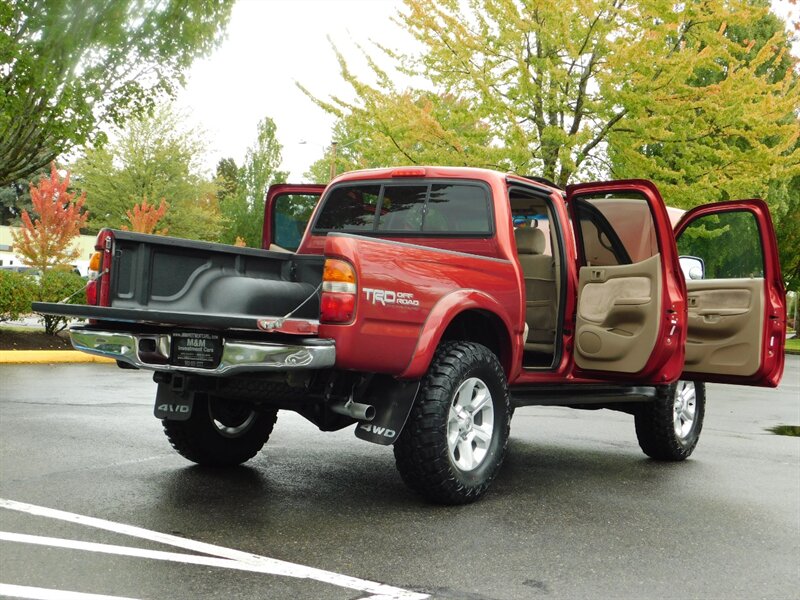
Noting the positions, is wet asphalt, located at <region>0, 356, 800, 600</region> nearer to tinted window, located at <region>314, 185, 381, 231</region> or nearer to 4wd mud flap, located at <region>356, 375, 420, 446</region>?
4wd mud flap, located at <region>356, 375, 420, 446</region>

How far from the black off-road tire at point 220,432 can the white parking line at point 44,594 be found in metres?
2.43

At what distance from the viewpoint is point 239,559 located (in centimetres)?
407

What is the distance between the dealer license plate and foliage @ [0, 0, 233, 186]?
10.7 m

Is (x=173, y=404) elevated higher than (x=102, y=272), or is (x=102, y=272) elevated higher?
(x=102, y=272)

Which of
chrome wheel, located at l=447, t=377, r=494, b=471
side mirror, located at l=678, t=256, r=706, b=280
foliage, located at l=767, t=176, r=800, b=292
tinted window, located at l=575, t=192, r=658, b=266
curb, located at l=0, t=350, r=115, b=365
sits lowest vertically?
curb, located at l=0, t=350, r=115, b=365

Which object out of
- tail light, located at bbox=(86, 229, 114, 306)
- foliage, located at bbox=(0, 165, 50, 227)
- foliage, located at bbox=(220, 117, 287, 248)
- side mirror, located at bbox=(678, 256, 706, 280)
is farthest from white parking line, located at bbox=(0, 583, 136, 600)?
foliage, located at bbox=(0, 165, 50, 227)

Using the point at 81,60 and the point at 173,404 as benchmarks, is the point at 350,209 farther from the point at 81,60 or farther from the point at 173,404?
the point at 81,60

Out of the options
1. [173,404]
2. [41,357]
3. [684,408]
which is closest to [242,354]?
[173,404]

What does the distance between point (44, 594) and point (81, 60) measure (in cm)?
1452

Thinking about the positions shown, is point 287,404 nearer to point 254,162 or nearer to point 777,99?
point 777,99

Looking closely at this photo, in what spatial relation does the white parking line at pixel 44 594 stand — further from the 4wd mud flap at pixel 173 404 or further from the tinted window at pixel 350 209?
the tinted window at pixel 350 209

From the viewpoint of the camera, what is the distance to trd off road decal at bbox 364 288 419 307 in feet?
15.8

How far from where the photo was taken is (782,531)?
5.22m

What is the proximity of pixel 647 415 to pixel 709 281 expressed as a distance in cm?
118
